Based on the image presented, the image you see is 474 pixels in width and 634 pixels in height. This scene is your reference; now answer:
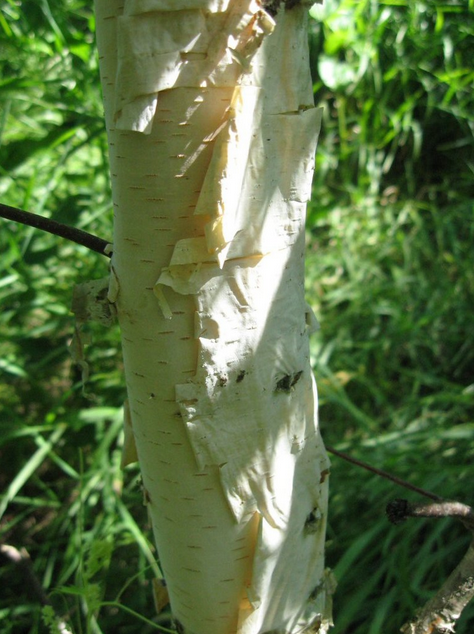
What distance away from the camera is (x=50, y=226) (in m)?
0.57

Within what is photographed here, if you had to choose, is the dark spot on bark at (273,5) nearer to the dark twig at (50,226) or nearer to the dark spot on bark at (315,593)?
the dark twig at (50,226)

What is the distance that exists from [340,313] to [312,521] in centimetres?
134

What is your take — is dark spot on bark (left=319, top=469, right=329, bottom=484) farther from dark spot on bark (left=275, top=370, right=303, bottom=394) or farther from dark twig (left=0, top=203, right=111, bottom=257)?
dark twig (left=0, top=203, right=111, bottom=257)

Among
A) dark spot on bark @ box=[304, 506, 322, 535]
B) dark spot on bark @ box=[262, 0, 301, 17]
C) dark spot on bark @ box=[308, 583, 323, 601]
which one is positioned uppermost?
dark spot on bark @ box=[262, 0, 301, 17]

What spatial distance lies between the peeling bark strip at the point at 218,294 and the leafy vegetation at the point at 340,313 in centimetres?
54

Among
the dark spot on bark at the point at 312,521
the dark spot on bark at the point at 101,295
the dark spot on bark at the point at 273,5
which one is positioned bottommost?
the dark spot on bark at the point at 312,521

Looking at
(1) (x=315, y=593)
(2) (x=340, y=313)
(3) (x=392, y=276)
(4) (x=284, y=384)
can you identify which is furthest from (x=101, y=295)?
(3) (x=392, y=276)

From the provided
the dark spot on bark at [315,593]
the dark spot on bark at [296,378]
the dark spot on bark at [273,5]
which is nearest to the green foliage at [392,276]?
the dark spot on bark at [315,593]

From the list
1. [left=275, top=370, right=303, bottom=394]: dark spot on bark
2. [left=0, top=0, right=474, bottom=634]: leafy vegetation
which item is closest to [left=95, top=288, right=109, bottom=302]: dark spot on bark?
[left=275, top=370, right=303, bottom=394]: dark spot on bark

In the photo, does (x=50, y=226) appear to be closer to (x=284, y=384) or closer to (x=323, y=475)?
(x=284, y=384)

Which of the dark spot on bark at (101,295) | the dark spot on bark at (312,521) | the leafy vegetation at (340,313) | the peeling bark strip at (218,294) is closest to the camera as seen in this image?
the peeling bark strip at (218,294)

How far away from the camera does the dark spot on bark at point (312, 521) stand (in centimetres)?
68

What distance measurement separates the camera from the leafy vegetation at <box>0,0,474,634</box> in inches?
53.6

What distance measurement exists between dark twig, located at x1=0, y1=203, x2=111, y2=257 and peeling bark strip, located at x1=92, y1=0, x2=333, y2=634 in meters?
0.07
